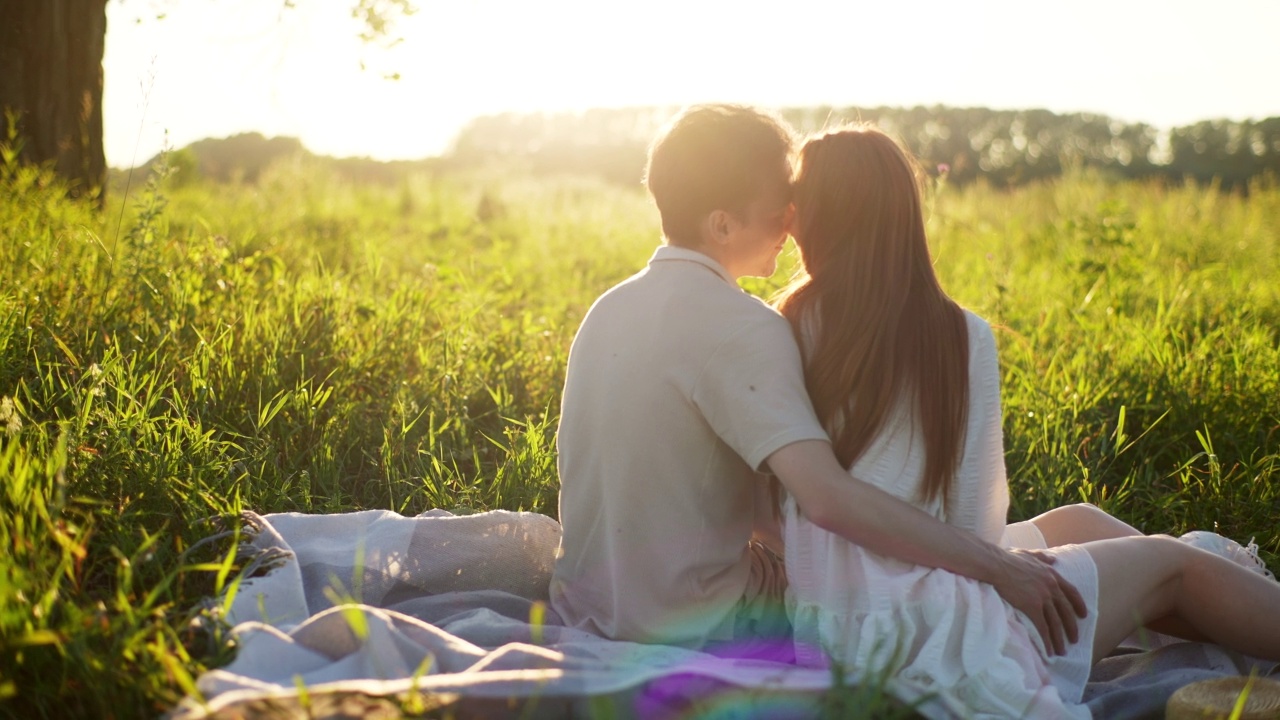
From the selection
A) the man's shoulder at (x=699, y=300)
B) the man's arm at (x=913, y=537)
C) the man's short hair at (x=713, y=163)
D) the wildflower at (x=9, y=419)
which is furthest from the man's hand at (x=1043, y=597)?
the wildflower at (x=9, y=419)

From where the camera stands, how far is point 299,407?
3.86 metres

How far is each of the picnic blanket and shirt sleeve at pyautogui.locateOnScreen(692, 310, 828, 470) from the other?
0.51m

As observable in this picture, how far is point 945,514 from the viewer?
2.55 metres

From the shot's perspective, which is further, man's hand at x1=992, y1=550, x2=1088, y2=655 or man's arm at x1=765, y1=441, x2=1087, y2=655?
man's hand at x1=992, y1=550, x2=1088, y2=655

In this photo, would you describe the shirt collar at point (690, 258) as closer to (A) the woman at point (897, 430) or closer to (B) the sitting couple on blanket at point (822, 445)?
(B) the sitting couple on blanket at point (822, 445)

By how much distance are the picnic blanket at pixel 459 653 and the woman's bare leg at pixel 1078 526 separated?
36 cm

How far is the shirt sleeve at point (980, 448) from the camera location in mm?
2500

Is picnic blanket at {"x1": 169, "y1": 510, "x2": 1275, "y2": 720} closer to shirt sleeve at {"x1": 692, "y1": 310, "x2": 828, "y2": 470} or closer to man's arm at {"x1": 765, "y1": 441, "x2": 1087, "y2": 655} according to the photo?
man's arm at {"x1": 765, "y1": 441, "x2": 1087, "y2": 655}

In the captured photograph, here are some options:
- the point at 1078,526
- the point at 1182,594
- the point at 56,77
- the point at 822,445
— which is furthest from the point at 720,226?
the point at 56,77

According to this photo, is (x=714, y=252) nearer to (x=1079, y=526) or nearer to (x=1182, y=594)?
(x=1079, y=526)

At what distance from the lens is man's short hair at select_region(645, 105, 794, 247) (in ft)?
8.07

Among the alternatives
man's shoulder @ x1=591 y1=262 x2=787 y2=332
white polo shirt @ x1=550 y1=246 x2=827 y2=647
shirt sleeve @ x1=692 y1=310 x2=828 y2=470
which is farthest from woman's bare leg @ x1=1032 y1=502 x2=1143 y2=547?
man's shoulder @ x1=591 y1=262 x2=787 y2=332

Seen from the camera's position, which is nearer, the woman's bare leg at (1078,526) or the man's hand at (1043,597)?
the man's hand at (1043,597)

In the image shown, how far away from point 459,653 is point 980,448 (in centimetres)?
133
